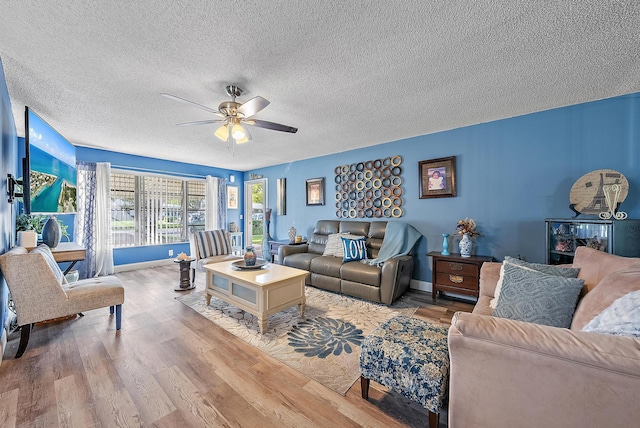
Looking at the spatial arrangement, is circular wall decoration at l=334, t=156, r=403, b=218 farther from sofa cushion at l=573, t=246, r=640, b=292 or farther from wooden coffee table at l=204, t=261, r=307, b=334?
sofa cushion at l=573, t=246, r=640, b=292

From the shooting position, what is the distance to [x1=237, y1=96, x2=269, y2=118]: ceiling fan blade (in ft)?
6.73

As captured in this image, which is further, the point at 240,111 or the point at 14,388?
the point at 240,111

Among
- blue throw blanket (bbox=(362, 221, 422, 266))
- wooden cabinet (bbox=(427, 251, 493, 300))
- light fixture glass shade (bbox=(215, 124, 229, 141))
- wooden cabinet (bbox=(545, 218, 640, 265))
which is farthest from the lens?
blue throw blanket (bbox=(362, 221, 422, 266))

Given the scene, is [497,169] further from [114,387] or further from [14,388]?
[14,388]

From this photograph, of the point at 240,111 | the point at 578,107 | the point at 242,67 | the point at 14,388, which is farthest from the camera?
the point at 578,107

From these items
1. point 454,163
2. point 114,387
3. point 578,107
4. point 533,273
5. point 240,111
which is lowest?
point 114,387

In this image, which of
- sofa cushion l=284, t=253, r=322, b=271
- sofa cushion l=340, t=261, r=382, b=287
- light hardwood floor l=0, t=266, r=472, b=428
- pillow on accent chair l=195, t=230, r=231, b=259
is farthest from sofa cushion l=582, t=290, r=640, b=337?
pillow on accent chair l=195, t=230, r=231, b=259

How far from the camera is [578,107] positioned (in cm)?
270

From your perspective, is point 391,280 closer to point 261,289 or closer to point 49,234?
point 261,289

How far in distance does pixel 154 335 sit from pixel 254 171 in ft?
16.2

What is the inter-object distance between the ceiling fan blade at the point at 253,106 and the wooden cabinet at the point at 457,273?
112 inches

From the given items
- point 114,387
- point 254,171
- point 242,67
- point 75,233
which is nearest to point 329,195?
point 254,171

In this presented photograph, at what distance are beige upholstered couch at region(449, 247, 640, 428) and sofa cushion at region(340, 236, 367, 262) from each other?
261cm

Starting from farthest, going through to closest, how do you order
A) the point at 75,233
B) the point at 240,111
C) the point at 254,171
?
the point at 254,171, the point at 75,233, the point at 240,111
